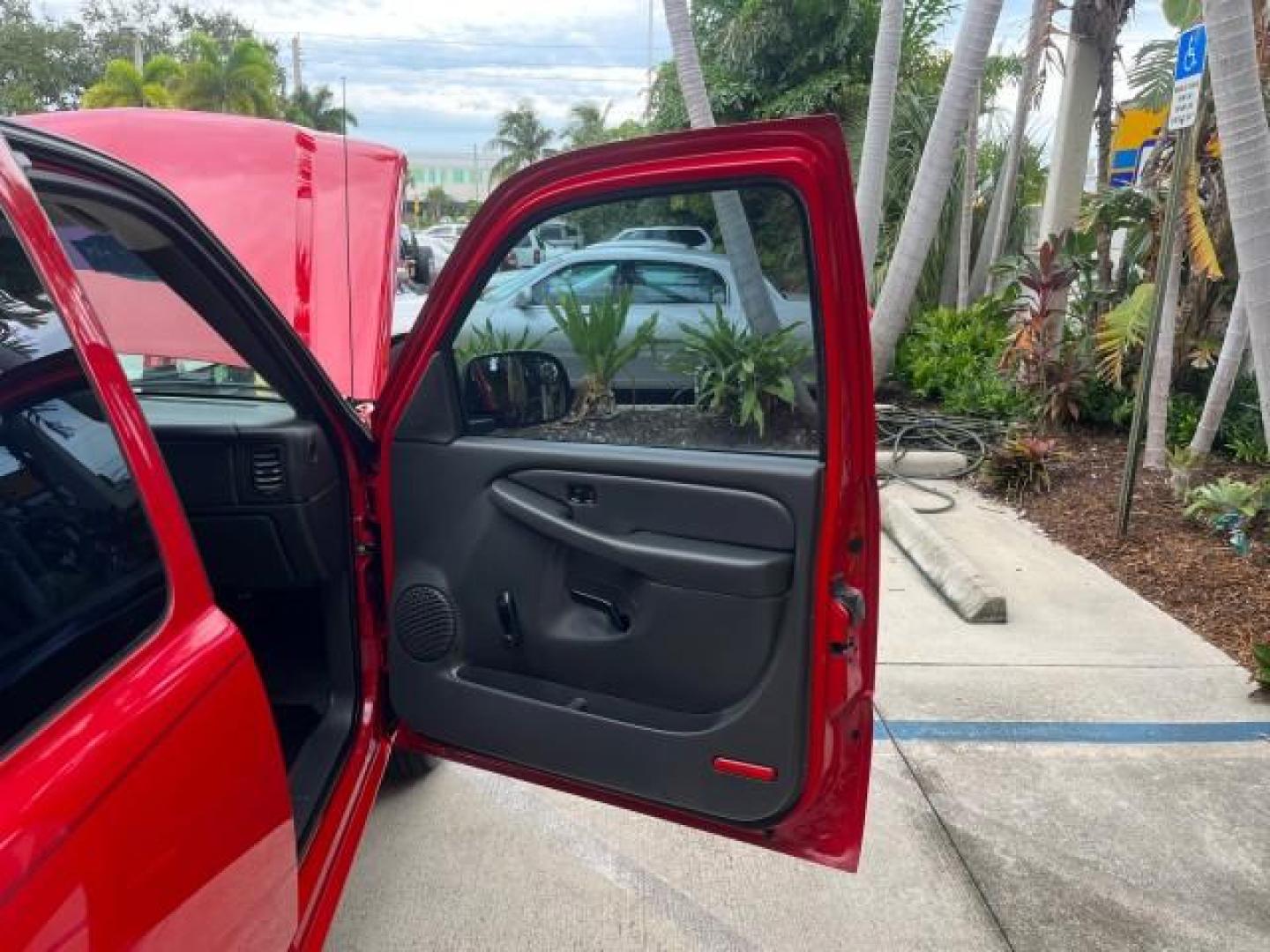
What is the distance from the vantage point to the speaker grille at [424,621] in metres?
2.31

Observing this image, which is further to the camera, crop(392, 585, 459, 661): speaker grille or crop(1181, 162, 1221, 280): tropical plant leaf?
crop(1181, 162, 1221, 280): tropical plant leaf

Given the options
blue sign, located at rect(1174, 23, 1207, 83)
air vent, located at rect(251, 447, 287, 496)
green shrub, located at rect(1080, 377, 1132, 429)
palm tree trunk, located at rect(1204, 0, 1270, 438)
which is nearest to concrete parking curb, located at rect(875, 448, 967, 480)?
green shrub, located at rect(1080, 377, 1132, 429)

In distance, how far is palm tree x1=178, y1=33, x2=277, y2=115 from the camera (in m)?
23.8

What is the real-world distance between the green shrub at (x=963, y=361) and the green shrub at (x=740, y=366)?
6.22 meters

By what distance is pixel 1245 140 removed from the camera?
3840 millimetres

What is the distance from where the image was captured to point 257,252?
4.07 metres

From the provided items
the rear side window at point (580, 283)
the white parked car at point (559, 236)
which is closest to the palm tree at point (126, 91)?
the rear side window at point (580, 283)

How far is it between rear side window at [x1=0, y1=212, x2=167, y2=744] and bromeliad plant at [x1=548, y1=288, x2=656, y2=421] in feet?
3.75

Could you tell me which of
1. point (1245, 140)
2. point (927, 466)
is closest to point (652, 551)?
point (1245, 140)

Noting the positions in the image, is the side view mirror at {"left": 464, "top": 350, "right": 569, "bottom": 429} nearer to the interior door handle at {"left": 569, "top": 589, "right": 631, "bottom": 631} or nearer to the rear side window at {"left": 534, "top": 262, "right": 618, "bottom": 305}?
the rear side window at {"left": 534, "top": 262, "right": 618, "bottom": 305}

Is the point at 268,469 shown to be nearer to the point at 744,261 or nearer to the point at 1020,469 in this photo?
the point at 744,261

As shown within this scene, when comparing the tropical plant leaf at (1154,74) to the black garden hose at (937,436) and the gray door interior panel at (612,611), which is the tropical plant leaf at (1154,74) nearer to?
the black garden hose at (937,436)

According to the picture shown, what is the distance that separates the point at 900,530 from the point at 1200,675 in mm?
1993

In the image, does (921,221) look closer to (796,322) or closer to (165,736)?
(796,322)
